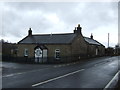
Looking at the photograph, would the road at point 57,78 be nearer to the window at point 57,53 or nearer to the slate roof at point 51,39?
the window at point 57,53

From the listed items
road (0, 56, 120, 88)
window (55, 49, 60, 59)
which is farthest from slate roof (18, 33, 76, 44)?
road (0, 56, 120, 88)

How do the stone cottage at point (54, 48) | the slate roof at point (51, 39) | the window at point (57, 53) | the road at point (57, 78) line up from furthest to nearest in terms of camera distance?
the slate roof at point (51, 39), the window at point (57, 53), the stone cottage at point (54, 48), the road at point (57, 78)

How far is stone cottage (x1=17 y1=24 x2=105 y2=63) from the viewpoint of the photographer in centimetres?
3379

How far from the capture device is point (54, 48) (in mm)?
35125

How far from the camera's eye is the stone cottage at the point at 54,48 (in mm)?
33791

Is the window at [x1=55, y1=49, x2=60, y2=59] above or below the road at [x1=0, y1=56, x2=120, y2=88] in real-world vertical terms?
above

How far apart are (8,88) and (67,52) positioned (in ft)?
80.6

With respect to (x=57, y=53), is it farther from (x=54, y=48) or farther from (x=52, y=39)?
(x=52, y=39)

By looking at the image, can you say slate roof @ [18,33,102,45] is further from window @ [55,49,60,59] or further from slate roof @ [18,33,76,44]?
window @ [55,49,60,59]

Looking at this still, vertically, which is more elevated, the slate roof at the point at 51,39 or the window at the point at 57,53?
the slate roof at the point at 51,39

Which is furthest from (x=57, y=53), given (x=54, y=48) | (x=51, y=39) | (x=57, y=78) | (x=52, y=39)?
(x=57, y=78)

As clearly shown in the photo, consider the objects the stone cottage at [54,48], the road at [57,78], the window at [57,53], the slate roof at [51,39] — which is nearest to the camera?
the road at [57,78]

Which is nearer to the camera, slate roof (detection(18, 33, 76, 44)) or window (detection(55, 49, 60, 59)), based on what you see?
window (detection(55, 49, 60, 59))

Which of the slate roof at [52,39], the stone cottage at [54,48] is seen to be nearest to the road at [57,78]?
the stone cottage at [54,48]
